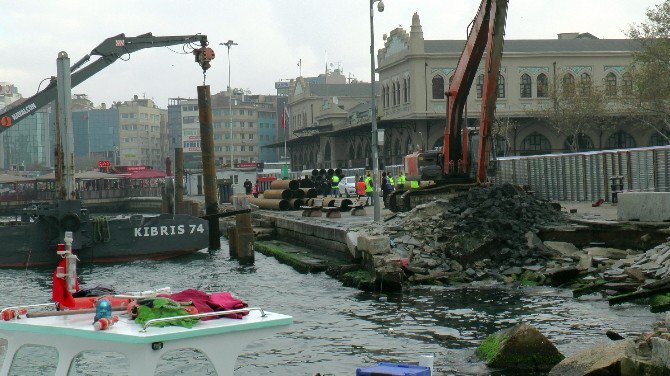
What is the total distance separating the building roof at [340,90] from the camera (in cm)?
12494

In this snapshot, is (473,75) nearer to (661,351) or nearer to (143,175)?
(661,351)

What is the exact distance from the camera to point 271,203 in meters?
54.0

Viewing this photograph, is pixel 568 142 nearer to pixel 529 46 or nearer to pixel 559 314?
pixel 529 46

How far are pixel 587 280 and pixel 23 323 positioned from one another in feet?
55.9

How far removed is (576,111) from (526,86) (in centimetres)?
962

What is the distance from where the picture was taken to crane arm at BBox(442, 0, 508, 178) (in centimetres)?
3102

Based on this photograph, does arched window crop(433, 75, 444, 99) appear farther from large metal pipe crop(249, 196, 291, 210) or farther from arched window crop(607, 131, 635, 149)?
large metal pipe crop(249, 196, 291, 210)

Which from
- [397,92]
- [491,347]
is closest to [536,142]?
[397,92]

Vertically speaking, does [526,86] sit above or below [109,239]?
above

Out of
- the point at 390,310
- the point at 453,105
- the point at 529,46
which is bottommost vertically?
the point at 390,310

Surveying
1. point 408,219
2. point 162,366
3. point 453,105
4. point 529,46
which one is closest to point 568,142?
point 529,46

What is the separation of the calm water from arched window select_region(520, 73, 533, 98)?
5601 cm

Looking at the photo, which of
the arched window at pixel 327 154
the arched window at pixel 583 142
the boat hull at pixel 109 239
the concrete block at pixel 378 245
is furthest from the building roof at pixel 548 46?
the concrete block at pixel 378 245

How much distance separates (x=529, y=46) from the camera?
275 ft
